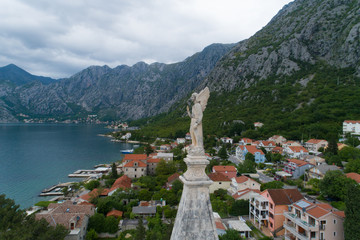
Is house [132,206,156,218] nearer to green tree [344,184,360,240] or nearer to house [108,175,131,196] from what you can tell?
house [108,175,131,196]

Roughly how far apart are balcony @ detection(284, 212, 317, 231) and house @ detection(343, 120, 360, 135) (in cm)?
4263

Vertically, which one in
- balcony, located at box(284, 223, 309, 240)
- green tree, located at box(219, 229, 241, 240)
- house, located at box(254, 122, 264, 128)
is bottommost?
balcony, located at box(284, 223, 309, 240)

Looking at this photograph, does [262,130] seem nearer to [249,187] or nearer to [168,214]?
[249,187]

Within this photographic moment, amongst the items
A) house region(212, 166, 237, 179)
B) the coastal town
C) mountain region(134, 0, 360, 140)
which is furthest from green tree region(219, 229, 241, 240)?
mountain region(134, 0, 360, 140)

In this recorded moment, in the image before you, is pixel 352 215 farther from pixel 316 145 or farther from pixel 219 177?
pixel 316 145

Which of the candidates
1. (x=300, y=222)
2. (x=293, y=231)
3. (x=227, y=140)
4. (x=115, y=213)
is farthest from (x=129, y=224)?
(x=227, y=140)

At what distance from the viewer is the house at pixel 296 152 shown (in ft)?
137

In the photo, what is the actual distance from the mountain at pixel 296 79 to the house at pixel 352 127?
2032 millimetres

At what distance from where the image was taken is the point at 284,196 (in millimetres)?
19688

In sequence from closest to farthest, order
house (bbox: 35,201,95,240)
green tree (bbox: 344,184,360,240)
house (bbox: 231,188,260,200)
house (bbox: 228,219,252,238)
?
green tree (bbox: 344,184,360,240), house (bbox: 35,201,95,240), house (bbox: 228,219,252,238), house (bbox: 231,188,260,200)

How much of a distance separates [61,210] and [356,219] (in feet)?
77.6

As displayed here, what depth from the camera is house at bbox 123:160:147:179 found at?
35938mm

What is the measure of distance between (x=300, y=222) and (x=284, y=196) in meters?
3.37

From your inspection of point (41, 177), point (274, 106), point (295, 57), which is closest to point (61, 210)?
point (41, 177)
